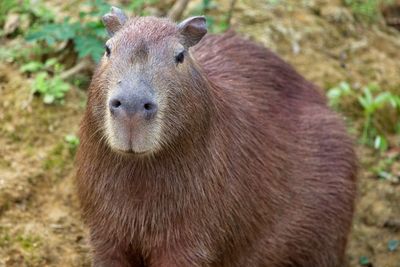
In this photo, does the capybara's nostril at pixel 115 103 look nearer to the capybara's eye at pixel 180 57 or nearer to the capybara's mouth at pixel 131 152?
the capybara's mouth at pixel 131 152

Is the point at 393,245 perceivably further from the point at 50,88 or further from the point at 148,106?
the point at 148,106

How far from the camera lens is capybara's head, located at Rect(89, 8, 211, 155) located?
4305mm

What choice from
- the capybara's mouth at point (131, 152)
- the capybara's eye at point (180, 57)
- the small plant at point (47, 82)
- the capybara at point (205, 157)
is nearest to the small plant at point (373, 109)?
the capybara at point (205, 157)

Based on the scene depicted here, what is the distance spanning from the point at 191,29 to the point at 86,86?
257 centimetres

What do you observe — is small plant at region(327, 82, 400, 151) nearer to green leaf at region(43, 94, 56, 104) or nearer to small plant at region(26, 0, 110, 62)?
small plant at region(26, 0, 110, 62)

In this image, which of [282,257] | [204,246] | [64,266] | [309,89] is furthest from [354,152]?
[64,266]

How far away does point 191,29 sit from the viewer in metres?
4.79

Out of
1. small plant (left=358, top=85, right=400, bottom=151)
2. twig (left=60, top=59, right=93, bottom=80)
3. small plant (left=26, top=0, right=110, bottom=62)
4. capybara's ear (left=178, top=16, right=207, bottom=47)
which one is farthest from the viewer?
small plant (left=358, top=85, right=400, bottom=151)

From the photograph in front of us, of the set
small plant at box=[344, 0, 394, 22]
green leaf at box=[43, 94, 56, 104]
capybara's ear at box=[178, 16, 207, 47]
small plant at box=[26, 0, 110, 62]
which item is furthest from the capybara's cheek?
small plant at box=[344, 0, 394, 22]

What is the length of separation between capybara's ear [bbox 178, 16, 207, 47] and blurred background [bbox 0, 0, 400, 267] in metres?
1.74

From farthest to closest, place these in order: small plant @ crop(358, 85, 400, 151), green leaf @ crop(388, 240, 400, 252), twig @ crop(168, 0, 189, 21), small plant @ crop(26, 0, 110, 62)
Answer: twig @ crop(168, 0, 189, 21) → small plant @ crop(358, 85, 400, 151) → green leaf @ crop(388, 240, 400, 252) → small plant @ crop(26, 0, 110, 62)

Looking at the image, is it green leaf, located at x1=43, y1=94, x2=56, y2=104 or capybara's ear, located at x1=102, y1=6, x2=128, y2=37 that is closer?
capybara's ear, located at x1=102, y1=6, x2=128, y2=37

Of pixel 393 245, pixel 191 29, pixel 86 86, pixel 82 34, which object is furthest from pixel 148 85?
pixel 393 245

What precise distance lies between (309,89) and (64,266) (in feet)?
6.87
